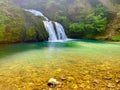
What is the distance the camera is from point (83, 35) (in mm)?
29906

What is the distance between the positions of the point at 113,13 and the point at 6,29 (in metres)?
20.7

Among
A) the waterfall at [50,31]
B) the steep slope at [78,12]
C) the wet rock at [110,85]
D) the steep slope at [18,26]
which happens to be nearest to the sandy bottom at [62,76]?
the wet rock at [110,85]

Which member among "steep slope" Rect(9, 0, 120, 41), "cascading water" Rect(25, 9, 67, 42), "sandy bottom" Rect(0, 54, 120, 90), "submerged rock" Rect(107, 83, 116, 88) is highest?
"steep slope" Rect(9, 0, 120, 41)

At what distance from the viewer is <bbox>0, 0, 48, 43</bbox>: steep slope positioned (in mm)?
18114

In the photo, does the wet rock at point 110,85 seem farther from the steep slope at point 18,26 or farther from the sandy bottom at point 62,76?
the steep slope at point 18,26

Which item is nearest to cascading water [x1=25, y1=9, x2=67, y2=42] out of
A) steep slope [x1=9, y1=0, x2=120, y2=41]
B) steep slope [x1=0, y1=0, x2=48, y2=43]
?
steep slope [x1=0, y1=0, x2=48, y2=43]

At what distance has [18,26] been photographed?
64.0ft

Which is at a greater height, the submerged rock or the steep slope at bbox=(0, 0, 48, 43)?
the steep slope at bbox=(0, 0, 48, 43)

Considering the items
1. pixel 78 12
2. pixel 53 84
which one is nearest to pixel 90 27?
pixel 78 12

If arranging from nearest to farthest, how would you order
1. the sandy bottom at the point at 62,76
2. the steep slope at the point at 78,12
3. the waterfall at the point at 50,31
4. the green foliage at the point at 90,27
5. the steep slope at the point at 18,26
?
the sandy bottom at the point at 62,76, the steep slope at the point at 18,26, the waterfall at the point at 50,31, the green foliage at the point at 90,27, the steep slope at the point at 78,12

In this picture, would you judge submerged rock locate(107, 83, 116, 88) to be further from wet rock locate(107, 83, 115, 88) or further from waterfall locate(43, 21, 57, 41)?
waterfall locate(43, 21, 57, 41)

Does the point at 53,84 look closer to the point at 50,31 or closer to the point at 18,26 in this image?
the point at 18,26

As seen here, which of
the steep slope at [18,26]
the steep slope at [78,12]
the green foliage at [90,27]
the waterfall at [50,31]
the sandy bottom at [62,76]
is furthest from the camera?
the steep slope at [78,12]

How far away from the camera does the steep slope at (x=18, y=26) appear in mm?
18114
